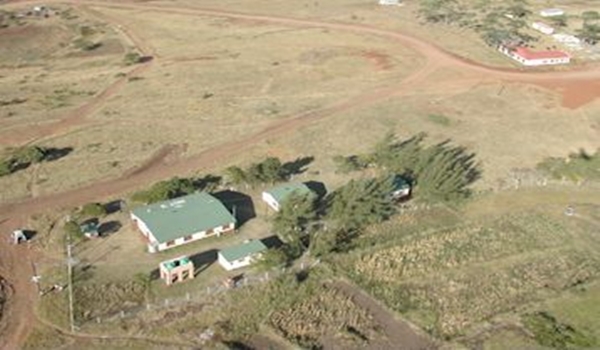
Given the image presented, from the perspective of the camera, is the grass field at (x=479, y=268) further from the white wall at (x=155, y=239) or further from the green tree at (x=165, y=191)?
the green tree at (x=165, y=191)

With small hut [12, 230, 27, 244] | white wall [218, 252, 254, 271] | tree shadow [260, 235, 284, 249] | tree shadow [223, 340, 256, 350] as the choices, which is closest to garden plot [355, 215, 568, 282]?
tree shadow [260, 235, 284, 249]

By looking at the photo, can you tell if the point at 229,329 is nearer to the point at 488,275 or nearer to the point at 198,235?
the point at 198,235

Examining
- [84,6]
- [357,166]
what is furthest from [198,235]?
[84,6]

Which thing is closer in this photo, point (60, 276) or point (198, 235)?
point (60, 276)

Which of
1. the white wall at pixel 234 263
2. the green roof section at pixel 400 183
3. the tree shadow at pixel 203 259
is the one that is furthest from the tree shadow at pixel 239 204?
the green roof section at pixel 400 183

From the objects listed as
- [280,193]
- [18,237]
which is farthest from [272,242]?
[18,237]

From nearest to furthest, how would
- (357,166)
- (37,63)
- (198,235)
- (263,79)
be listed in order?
(198,235) → (357,166) → (263,79) → (37,63)
